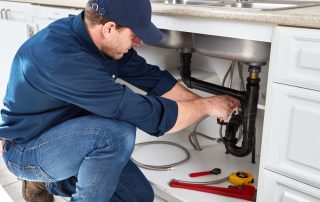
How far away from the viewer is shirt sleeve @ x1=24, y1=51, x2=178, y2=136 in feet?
3.10

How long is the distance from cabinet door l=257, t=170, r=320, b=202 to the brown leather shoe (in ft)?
2.88

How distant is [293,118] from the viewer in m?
0.91

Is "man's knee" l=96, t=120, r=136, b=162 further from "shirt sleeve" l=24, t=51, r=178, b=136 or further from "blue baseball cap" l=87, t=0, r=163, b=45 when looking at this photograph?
"blue baseball cap" l=87, t=0, r=163, b=45

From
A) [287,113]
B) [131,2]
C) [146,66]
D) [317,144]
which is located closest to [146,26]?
[131,2]

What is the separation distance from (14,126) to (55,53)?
301mm

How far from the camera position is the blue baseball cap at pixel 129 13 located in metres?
0.94

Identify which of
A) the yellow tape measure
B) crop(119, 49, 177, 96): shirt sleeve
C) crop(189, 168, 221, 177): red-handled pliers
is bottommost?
crop(189, 168, 221, 177): red-handled pliers

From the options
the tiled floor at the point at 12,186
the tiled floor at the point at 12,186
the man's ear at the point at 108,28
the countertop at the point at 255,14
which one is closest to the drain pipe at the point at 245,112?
the countertop at the point at 255,14

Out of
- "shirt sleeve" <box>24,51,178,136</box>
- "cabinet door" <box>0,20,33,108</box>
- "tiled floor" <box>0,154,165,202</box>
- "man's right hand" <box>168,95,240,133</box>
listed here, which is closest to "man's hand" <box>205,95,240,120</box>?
"man's right hand" <box>168,95,240,133</box>

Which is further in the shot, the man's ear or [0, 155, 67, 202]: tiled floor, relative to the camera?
[0, 155, 67, 202]: tiled floor

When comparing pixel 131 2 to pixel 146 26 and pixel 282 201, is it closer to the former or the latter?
pixel 146 26

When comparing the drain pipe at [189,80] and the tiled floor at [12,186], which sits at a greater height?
the drain pipe at [189,80]

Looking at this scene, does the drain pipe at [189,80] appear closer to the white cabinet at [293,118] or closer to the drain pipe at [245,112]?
the drain pipe at [245,112]

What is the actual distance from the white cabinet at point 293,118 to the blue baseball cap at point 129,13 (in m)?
0.35
